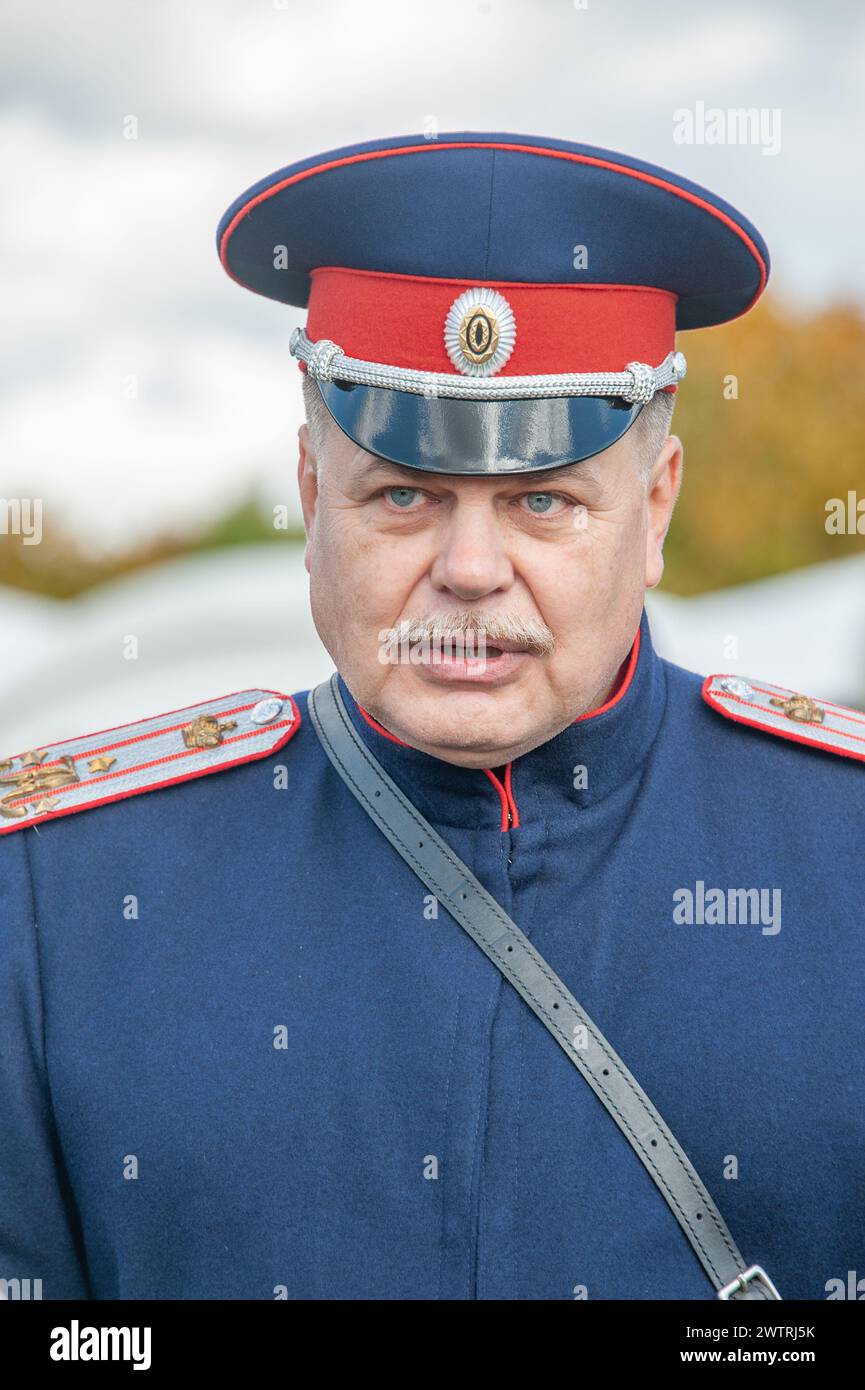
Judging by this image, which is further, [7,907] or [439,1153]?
[7,907]

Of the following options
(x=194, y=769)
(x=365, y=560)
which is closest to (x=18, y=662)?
(x=194, y=769)

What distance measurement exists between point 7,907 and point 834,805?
4.54 ft

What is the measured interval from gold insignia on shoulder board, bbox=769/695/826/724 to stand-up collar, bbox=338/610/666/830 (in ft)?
1.15

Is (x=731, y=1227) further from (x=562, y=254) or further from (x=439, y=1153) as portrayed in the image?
(x=562, y=254)

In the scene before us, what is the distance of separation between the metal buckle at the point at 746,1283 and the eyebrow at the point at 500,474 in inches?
46.9

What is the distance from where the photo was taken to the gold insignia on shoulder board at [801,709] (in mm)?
3066

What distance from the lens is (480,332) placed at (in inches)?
98.7

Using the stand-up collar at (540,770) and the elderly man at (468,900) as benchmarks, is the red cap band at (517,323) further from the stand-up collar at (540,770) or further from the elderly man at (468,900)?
the stand-up collar at (540,770)

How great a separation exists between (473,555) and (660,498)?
1.67 ft

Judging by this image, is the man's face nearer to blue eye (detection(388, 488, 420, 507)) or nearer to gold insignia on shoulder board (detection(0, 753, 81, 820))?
blue eye (detection(388, 488, 420, 507))

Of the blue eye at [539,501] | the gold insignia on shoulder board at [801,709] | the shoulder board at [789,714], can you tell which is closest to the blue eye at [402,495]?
the blue eye at [539,501]

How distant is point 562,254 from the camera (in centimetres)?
257

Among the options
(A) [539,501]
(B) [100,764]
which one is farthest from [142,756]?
(A) [539,501]

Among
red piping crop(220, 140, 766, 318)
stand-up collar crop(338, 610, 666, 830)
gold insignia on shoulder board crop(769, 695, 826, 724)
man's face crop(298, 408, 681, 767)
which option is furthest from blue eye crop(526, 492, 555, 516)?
gold insignia on shoulder board crop(769, 695, 826, 724)
